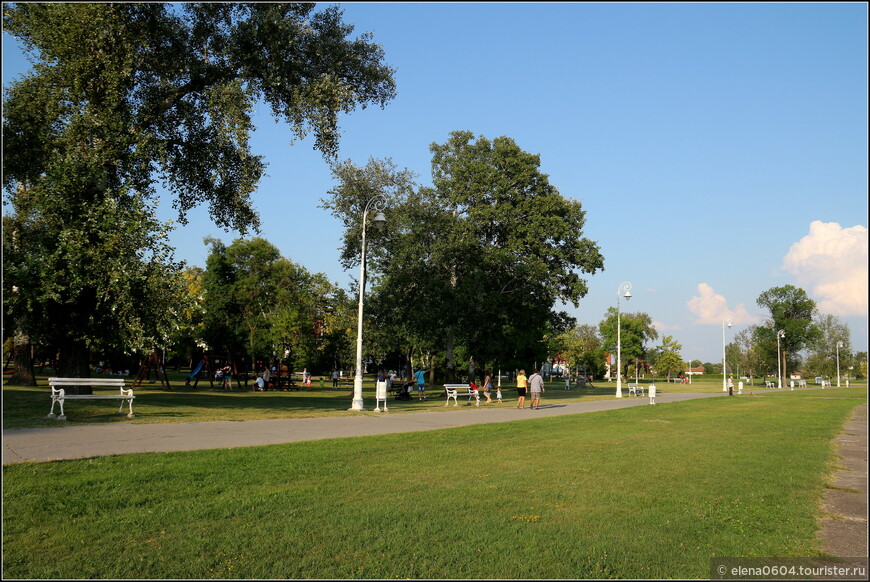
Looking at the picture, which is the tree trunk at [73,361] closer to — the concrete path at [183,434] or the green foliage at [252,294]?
the concrete path at [183,434]

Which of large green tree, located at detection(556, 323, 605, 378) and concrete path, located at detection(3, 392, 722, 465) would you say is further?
large green tree, located at detection(556, 323, 605, 378)

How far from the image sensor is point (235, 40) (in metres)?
22.8

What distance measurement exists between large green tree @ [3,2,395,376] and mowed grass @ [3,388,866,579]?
11.2m

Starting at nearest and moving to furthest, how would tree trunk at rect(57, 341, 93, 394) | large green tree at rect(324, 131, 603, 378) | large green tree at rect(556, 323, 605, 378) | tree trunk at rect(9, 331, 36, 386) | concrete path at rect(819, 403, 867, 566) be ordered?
1. concrete path at rect(819, 403, 867, 566)
2. tree trunk at rect(57, 341, 93, 394)
3. tree trunk at rect(9, 331, 36, 386)
4. large green tree at rect(324, 131, 603, 378)
5. large green tree at rect(556, 323, 605, 378)

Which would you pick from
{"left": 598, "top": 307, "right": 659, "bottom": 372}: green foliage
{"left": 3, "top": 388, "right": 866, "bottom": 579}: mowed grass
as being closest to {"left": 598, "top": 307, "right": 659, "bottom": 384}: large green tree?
{"left": 598, "top": 307, "right": 659, "bottom": 372}: green foliage

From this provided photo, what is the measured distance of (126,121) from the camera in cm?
2089

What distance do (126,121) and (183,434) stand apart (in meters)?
12.4

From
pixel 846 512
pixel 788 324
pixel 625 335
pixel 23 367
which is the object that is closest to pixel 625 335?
pixel 625 335

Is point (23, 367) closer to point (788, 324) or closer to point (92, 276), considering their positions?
point (92, 276)

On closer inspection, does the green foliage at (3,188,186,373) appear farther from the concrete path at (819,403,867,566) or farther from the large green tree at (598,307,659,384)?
the large green tree at (598,307,659,384)

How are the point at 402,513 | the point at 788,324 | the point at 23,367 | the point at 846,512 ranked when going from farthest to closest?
the point at 788,324 < the point at 23,367 < the point at 846,512 < the point at 402,513

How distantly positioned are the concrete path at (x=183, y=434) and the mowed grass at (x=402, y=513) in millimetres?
1038

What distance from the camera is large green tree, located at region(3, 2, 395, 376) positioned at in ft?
61.9

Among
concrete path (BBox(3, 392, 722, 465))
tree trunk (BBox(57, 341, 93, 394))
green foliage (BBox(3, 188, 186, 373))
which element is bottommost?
concrete path (BBox(3, 392, 722, 465))
